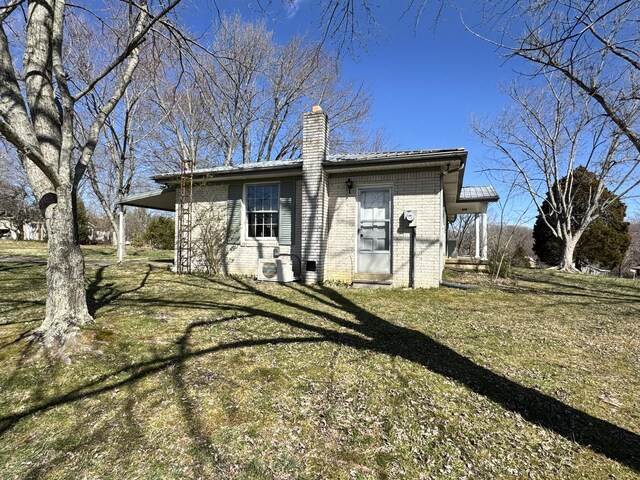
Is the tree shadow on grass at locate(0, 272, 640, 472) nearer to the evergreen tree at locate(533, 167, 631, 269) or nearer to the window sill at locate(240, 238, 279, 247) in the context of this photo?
the window sill at locate(240, 238, 279, 247)

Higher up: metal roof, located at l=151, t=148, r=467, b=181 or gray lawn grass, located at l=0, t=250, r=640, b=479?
metal roof, located at l=151, t=148, r=467, b=181

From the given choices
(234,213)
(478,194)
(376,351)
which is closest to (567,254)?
(478,194)

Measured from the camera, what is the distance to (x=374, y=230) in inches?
335

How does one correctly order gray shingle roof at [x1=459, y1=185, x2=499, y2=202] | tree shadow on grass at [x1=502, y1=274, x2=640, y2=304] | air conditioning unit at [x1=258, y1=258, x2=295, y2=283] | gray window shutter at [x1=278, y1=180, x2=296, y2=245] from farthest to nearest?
gray shingle roof at [x1=459, y1=185, x2=499, y2=202]
gray window shutter at [x1=278, y1=180, x2=296, y2=245]
air conditioning unit at [x1=258, y1=258, x2=295, y2=283]
tree shadow on grass at [x1=502, y1=274, x2=640, y2=304]

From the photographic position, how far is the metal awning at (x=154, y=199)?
35.9 feet

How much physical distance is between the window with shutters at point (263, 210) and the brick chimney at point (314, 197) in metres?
1.15

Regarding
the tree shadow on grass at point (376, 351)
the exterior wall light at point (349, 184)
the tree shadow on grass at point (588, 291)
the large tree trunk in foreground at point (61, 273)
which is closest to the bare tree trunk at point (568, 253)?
the tree shadow on grass at point (588, 291)

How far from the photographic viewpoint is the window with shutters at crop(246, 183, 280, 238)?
928 cm

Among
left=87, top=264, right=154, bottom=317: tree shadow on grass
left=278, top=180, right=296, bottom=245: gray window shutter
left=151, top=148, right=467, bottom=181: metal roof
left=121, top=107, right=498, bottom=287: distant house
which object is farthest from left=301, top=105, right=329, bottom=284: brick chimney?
left=87, top=264, right=154, bottom=317: tree shadow on grass

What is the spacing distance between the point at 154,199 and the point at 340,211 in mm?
7049

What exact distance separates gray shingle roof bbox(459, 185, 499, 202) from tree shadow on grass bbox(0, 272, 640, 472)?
10131 mm

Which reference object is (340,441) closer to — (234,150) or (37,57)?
(37,57)

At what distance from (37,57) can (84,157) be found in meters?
1.18

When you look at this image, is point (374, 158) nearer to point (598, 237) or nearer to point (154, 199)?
point (154, 199)
